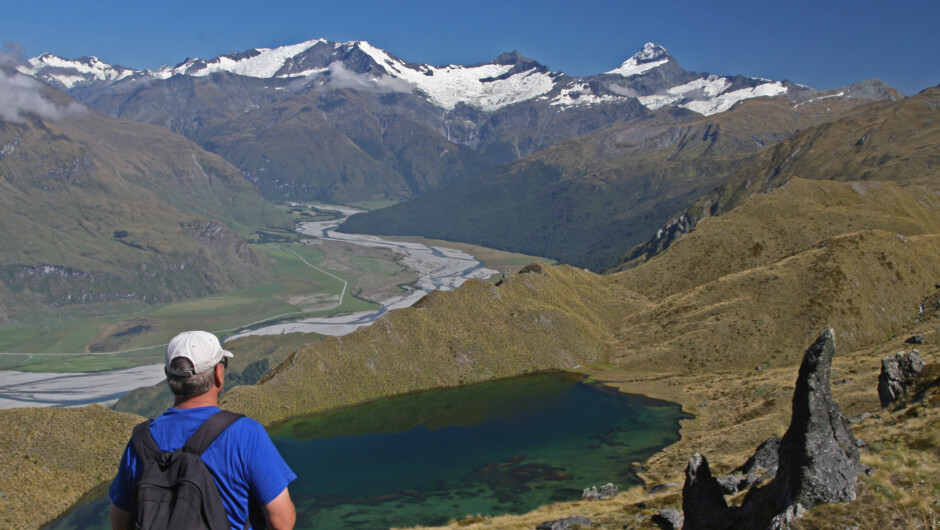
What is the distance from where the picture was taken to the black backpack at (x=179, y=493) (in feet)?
30.3

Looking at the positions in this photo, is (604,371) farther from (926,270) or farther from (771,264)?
(926,270)

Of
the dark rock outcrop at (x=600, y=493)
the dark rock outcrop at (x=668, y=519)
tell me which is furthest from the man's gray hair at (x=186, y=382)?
the dark rock outcrop at (x=600, y=493)

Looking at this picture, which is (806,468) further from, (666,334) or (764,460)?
(666,334)

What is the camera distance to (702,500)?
33.6 metres

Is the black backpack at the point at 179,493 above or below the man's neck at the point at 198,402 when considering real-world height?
below

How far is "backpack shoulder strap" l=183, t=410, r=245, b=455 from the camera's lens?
31.5 ft

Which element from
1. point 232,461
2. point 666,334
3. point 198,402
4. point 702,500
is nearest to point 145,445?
point 198,402

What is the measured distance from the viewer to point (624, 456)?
89250 mm

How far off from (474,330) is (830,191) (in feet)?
385

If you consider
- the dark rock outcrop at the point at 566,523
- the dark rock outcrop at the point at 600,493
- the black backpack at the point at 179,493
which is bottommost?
the dark rock outcrop at the point at 600,493

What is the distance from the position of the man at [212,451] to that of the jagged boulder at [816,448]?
25748mm

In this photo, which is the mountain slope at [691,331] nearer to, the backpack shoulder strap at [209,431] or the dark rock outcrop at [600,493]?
the dark rock outcrop at [600,493]

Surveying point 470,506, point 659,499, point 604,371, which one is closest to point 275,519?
point 659,499

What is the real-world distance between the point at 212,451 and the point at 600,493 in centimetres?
6621
